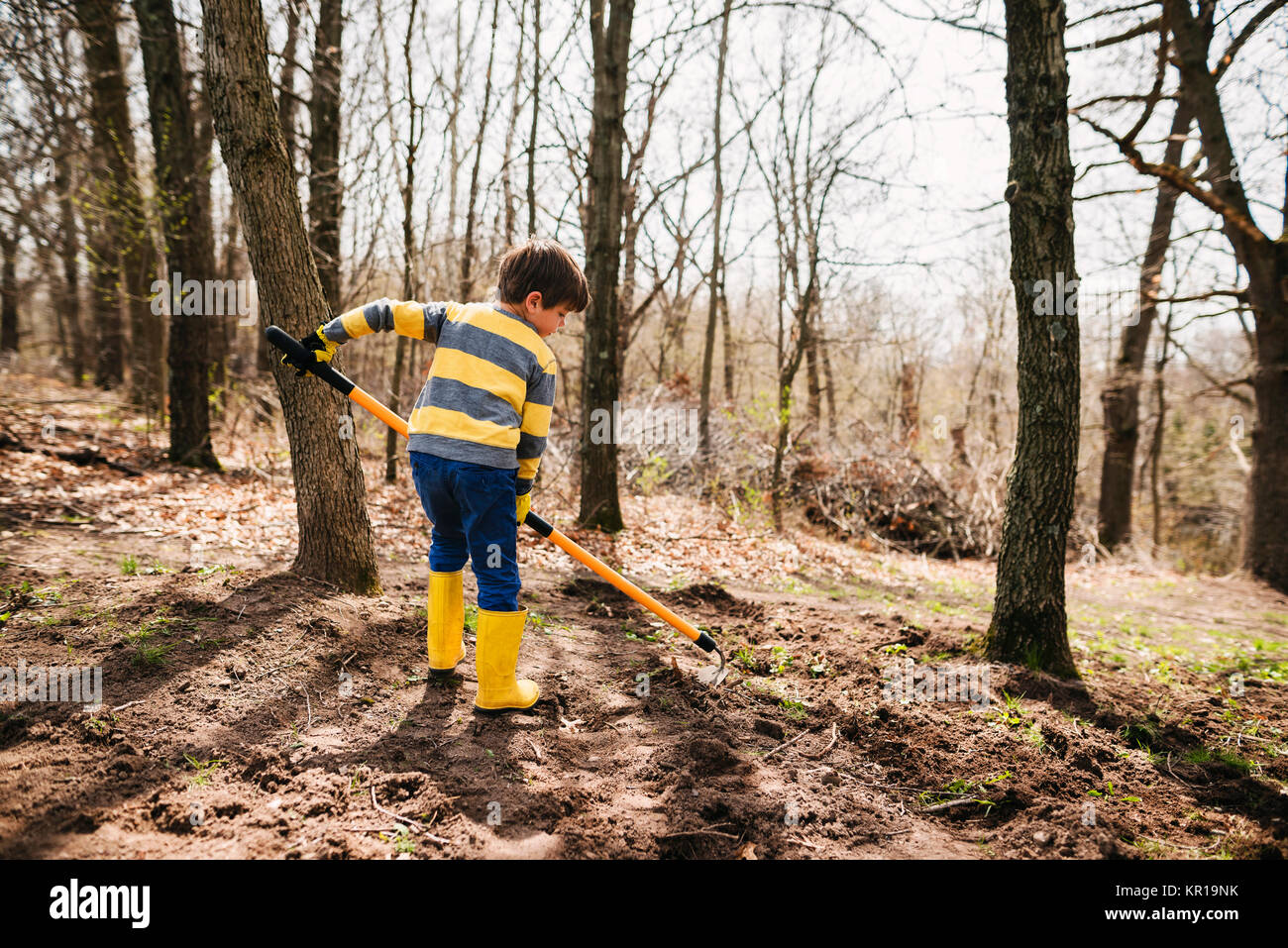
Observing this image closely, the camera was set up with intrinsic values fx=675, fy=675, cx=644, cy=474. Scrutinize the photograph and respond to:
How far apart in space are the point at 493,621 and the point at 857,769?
5.76ft

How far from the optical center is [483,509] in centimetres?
302

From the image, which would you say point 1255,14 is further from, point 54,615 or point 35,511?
point 35,511

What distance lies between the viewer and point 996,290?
19938 mm

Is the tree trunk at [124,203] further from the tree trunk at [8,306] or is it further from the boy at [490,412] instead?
the boy at [490,412]

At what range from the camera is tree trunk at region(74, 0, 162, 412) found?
8.43 metres

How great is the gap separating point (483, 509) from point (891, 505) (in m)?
9.89

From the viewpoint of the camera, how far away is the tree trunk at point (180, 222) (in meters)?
7.45

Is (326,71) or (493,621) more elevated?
(326,71)

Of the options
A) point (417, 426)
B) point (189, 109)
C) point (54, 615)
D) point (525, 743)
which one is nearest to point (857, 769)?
point (525, 743)

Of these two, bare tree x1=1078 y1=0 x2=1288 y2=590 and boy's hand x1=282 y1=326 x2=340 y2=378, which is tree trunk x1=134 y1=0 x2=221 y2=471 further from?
bare tree x1=1078 y1=0 x2=1288 y2=590

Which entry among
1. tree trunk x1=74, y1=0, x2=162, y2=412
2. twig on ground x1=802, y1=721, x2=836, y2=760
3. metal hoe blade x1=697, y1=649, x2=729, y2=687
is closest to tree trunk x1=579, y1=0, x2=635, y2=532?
metal hoe blade x1=697, y1=649, x2=729, y2=687

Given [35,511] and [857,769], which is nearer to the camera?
[857,769]

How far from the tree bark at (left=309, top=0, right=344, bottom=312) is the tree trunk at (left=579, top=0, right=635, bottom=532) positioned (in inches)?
133

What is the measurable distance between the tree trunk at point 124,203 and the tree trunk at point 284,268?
5563 mm
